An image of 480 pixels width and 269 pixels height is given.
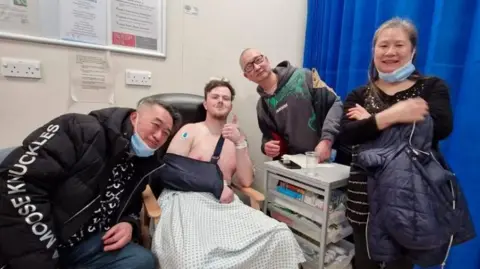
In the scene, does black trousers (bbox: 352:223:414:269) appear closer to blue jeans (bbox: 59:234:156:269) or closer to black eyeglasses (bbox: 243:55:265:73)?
blue jeans (bbox: 59:234:156:269)

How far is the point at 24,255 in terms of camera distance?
2.84 feet

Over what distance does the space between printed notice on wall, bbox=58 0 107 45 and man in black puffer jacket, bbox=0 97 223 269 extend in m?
0.67

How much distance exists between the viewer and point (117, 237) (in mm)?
1125

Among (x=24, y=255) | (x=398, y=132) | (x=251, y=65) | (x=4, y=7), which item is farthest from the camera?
(x=251, y=65)

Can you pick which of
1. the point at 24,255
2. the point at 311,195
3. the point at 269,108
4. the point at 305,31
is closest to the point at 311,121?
the point at 269,108

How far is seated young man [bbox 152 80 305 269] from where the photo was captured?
40.9 inches

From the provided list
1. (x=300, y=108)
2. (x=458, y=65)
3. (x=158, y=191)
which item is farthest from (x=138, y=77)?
(x=458, y=65)

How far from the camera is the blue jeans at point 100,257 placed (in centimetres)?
107

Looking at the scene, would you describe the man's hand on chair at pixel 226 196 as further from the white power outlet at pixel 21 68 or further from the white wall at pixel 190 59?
the white power outlet at pixel 21 68

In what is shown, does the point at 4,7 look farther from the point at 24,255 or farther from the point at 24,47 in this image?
the point at 24,255

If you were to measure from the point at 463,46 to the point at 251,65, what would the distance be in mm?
1095

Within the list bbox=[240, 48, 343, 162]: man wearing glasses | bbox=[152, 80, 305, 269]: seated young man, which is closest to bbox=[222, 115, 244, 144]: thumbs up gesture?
bbox=[152, 80, 305, 269]: seated young man

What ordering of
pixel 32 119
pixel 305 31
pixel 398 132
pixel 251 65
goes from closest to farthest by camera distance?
pixel 398 132 → pixel 32 119 → pixel 251 65 → pixel 305 31

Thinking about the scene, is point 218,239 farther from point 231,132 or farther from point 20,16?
point 20,16
